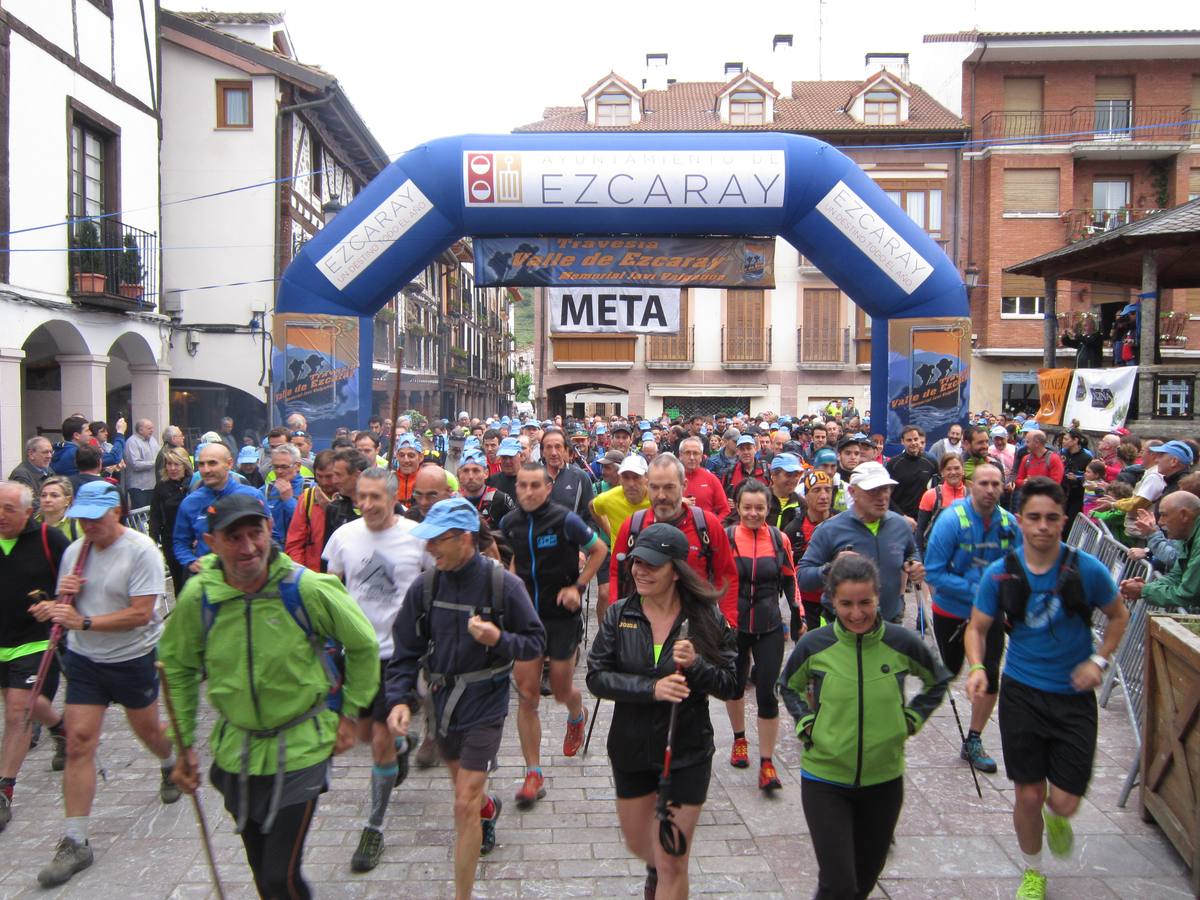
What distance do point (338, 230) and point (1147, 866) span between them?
9655mm

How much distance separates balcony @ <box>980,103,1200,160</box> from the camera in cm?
3027

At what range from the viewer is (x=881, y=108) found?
110 ft

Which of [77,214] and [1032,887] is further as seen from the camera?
[77,214]

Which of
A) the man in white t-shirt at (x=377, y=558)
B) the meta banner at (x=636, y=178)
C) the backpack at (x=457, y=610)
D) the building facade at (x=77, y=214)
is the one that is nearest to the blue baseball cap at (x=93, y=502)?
the man in white t-shirt at (x=377, y=558)

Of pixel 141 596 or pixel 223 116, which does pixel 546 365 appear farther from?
pixel 141 596

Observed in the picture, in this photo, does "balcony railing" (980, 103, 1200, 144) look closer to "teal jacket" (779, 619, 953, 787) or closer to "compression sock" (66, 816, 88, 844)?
"teal jacket" (779, 619, 953, 787)

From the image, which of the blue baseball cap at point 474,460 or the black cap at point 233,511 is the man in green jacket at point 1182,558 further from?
the black cap at point 233,511

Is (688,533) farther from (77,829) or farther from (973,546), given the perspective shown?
(77,829)

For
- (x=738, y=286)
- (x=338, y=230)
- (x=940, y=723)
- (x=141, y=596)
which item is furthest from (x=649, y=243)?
(x=141, y=596)

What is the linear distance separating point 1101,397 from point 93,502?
14.6 m

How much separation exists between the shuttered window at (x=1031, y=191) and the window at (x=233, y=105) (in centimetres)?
2406

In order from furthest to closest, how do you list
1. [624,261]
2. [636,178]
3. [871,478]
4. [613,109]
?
[613,109], [624,261], [636,178], [871,478]

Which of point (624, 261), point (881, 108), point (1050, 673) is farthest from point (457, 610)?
point (881, 108)

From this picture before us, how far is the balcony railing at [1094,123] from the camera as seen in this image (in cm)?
3048
